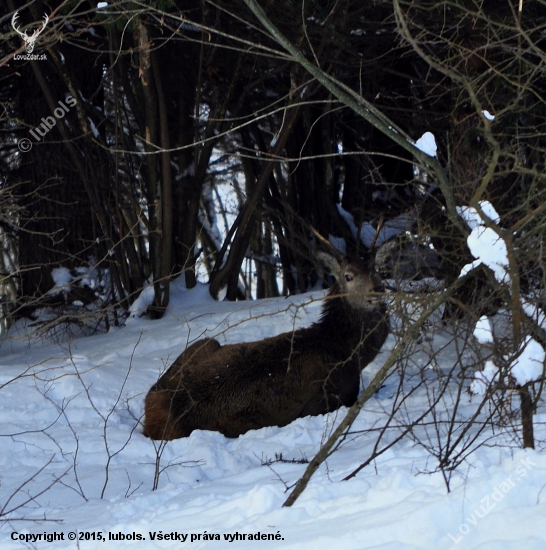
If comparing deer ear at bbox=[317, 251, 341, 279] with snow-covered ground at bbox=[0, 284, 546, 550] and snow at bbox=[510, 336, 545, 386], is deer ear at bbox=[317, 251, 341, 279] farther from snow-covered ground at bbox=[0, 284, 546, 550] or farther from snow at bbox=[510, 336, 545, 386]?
snow at bbox=[510, 336, 545, 386]

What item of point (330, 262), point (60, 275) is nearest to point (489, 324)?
point (330, 262)

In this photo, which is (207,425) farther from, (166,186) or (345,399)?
(166,186)

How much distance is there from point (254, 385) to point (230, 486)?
1706 mm

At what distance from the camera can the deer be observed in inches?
251

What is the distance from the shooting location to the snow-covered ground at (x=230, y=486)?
3533 mm

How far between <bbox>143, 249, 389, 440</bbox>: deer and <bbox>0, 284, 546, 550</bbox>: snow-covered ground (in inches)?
7.5

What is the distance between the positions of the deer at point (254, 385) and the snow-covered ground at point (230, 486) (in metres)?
0.19

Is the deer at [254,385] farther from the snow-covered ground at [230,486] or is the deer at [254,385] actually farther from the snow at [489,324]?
the snow at [489,324]

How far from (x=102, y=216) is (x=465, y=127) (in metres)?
5.31

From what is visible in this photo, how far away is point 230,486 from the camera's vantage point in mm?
4902

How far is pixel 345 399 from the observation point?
7.09 meters

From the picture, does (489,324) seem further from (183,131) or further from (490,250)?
(183,131)

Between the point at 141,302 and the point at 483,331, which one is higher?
the point at 483,331

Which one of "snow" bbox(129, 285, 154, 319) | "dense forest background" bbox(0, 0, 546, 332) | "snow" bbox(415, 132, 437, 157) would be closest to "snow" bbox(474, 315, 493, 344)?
"snow" bbox(415, 132, 437, 157)
